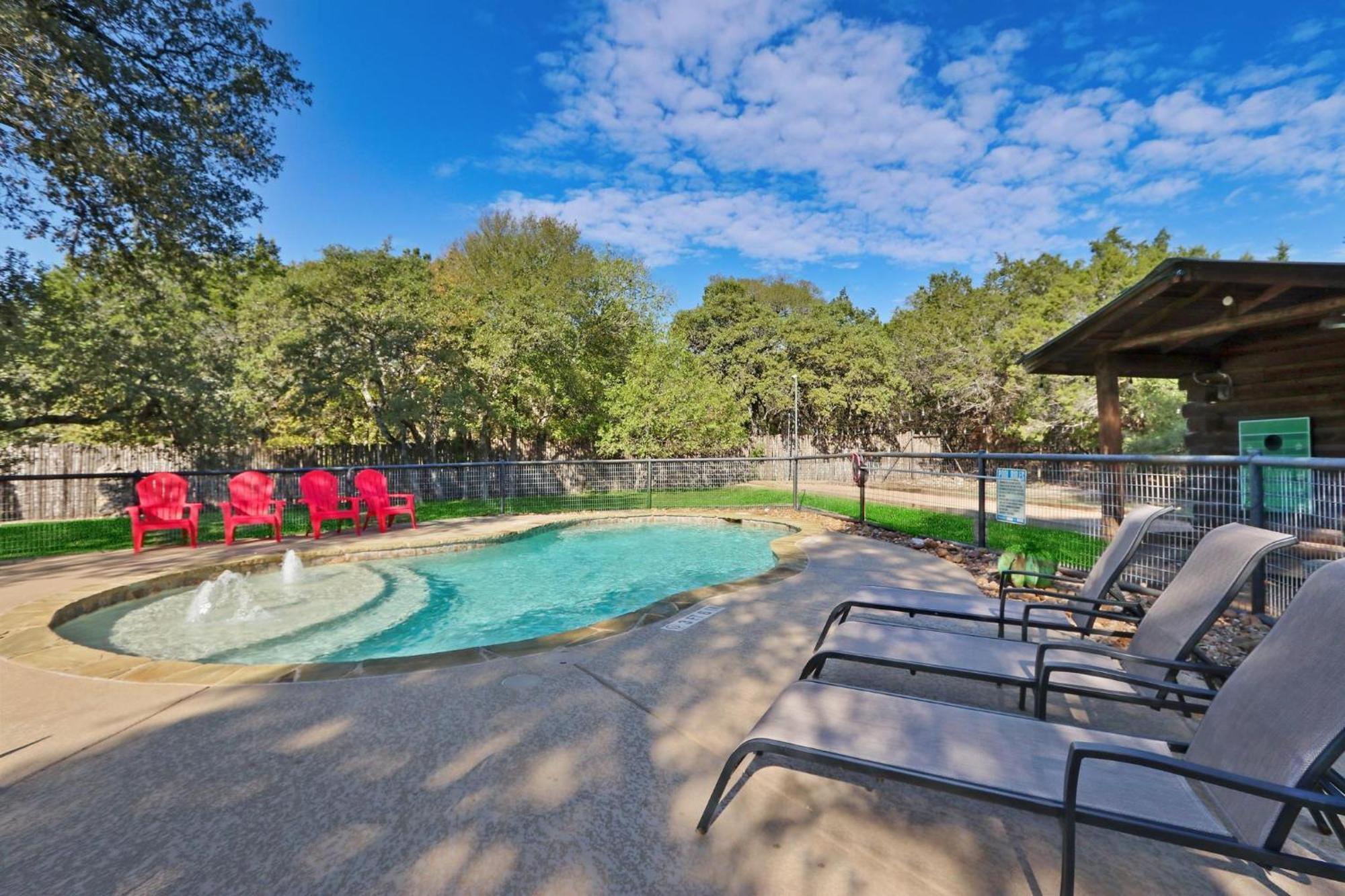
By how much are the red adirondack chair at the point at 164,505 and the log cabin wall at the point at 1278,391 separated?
14.3m

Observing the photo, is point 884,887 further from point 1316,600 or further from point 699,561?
point 699,561

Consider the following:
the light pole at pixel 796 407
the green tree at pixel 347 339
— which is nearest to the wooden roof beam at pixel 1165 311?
the green tree at pixel 347 339

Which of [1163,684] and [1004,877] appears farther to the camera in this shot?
[1163,684]

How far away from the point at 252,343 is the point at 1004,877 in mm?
19191

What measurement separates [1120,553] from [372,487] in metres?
10.4

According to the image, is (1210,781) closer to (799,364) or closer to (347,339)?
(347,339)

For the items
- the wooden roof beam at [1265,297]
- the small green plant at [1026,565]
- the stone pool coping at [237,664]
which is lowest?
the stone pool coping at [237,664]

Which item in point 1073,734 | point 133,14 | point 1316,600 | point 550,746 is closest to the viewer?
point 1316,600

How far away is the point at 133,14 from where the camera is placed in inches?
304

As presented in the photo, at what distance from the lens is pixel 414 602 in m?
6.19

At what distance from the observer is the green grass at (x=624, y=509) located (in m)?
7.83

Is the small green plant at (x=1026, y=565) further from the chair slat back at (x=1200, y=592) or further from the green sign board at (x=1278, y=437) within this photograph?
the chair slat back at (x=1200, y=592)

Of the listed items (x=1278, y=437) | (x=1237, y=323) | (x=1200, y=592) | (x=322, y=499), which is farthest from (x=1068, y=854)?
(x=322, y=499)

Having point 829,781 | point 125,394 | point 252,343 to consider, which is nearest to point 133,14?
point 125,394
